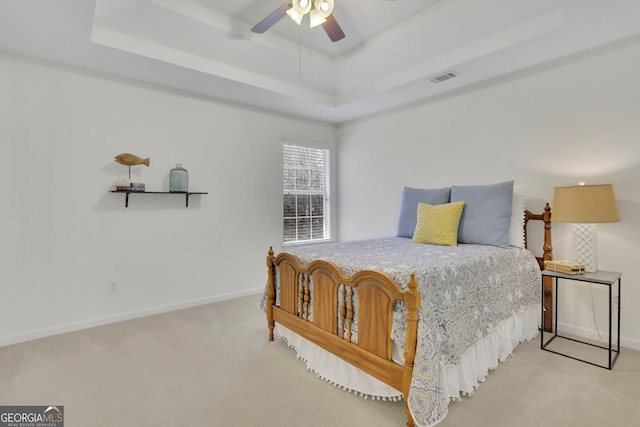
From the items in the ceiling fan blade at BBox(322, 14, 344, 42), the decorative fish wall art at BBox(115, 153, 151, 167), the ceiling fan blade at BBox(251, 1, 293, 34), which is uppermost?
the ceiling fan blade at BBox(251, 1, 293, 34)

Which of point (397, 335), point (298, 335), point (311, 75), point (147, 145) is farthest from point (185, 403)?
point (311, 75)

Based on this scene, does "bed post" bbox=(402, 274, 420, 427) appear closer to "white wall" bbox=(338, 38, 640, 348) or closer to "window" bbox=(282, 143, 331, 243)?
"white wall" bbox=(338, 38, 640, 348)

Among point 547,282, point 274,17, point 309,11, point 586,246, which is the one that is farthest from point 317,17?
point 547,282

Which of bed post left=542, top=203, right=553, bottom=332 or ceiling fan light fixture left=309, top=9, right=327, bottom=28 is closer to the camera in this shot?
ceiling fan light fixture left=309, top=9, right=327, bottom=28

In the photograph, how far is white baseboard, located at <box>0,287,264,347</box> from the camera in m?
2.62

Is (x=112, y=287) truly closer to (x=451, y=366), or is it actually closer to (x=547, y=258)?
(x=451, y=366)

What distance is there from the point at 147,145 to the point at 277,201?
1715 mm

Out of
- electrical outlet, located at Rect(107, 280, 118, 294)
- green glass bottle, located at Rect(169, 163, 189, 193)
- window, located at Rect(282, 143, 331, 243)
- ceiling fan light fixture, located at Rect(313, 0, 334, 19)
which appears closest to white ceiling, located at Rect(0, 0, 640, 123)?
ceiling fan light fixture, located at Rect(313, 0, 334, 19)

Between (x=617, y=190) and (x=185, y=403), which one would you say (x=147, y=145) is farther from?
(x=617, y=190)

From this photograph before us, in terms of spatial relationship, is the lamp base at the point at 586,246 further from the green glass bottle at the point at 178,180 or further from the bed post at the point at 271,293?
the green glass bottle at the point at 178,180

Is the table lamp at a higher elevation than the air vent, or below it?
below

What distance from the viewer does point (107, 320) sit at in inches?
119

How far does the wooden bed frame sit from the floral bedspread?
67 millimetres

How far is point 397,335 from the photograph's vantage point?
1.65 meters
